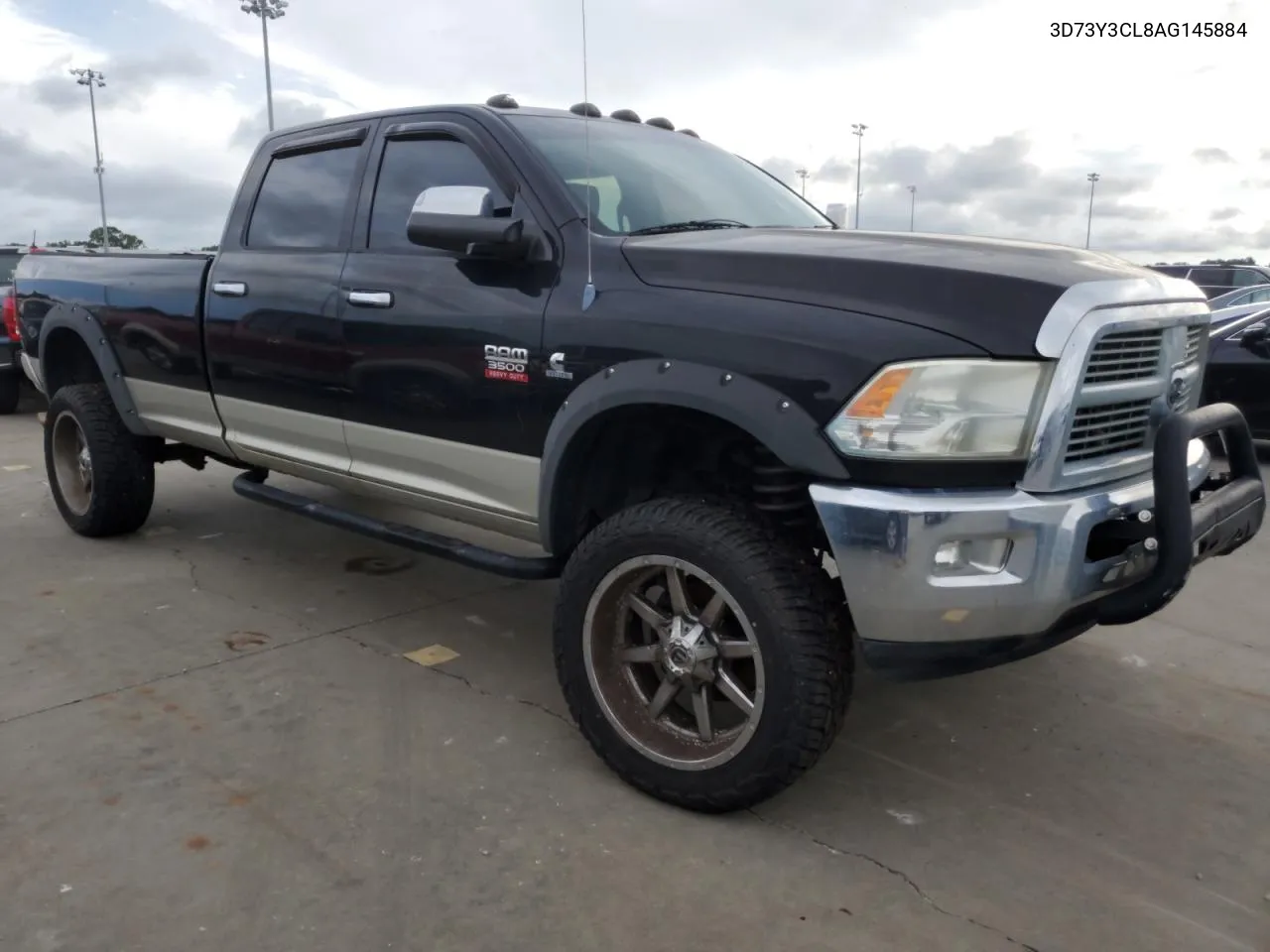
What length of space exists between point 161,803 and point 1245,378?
822cm

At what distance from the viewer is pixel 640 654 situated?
302 centimetres

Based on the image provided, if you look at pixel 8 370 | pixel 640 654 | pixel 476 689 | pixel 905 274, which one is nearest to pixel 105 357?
pixel 476 689

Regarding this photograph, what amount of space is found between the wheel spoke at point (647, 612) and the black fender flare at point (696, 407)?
0.38m

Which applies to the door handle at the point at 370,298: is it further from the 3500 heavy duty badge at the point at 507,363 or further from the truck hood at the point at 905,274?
the truck hood at the point at 905,274

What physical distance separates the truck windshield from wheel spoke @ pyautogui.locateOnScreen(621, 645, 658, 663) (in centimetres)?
124

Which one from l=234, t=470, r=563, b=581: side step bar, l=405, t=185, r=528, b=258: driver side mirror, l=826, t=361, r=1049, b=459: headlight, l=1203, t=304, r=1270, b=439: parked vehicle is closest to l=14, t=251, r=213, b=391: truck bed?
→ l=234, t=470, r=563, b=581: side step bar

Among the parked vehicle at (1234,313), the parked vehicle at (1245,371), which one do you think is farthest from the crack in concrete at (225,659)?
the parked vehicle at (1234,313)

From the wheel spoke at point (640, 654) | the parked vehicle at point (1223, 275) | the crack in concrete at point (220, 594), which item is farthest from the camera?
the parked vehicle at point (1223, 275)

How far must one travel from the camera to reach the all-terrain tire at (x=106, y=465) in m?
5.28

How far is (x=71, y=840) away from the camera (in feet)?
8.80

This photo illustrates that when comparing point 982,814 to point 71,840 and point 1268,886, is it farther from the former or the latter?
point 71,840

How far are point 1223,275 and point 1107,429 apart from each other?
17375 mm

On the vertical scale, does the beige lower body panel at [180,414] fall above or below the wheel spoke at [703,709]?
above

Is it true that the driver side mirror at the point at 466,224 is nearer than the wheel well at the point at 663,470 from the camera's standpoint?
No
